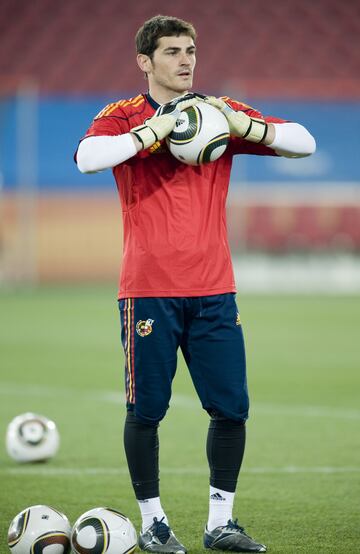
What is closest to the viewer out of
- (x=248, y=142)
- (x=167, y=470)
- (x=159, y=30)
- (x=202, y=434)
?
(x=159, y=30)

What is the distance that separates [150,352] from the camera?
416cm

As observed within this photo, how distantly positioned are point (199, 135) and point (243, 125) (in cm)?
22

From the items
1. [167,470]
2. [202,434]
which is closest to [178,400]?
[202,434]

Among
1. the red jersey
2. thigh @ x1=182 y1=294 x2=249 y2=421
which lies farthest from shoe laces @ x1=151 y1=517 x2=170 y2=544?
the red jersey

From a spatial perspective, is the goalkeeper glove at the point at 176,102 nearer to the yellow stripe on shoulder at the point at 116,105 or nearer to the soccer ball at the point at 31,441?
the yellow stripe on shoulder at the point at 116,105

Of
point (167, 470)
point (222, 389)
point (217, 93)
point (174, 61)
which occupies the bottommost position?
point (167, 470)

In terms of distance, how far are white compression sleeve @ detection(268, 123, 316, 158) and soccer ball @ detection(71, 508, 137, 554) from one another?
59.7 inches

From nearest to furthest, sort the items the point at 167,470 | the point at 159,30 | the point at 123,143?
1. the point at 123,143
2. the point at 159,30
3. the point at 167,470

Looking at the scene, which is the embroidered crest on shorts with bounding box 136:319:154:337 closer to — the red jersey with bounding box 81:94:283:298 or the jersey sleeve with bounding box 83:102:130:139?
the red jersey with bounding box 81:94:283:298

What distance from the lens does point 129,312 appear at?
4.20 metres

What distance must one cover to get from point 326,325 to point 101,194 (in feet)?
43.6

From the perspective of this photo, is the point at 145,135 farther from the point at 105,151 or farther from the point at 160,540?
the point at 160,540

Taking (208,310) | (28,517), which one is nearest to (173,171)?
(208,310)

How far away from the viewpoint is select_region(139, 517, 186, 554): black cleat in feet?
13.7
